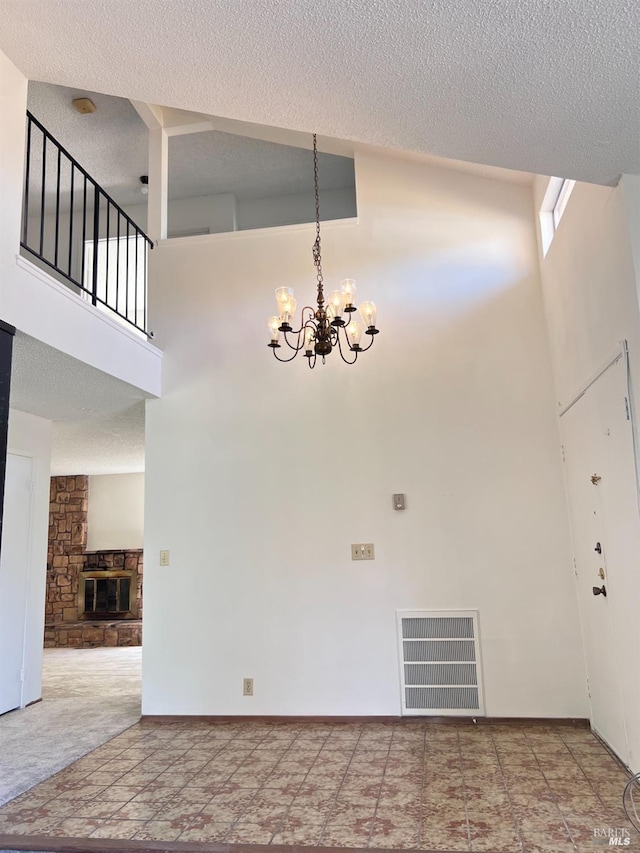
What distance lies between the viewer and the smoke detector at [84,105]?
489 cm

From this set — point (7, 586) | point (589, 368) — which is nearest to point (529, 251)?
point (589, 368)

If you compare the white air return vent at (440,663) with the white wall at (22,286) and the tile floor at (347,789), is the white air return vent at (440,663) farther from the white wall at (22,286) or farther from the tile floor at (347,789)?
the white wall at (22,286)

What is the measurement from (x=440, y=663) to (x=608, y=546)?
144 centimetres

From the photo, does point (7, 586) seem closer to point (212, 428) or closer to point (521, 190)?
point (212, 428)

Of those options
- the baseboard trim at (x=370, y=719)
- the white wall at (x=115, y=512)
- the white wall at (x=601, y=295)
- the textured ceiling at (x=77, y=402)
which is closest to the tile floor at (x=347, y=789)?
the baseboard trim at (x=370, y=719)

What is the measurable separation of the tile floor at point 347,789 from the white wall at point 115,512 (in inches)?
212

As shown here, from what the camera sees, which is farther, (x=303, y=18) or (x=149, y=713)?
(x=149, y=713)

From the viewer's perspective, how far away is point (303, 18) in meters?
2.11

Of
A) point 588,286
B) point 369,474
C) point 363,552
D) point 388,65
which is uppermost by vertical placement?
point 388,65

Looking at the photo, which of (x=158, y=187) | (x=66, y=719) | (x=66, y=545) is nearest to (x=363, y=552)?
(x=66, y=719)

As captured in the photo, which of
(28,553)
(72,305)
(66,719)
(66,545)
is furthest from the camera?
(66,545)

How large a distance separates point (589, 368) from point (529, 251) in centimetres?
138

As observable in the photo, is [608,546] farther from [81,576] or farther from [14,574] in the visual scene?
[81,576]

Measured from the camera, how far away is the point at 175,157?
223 inches
